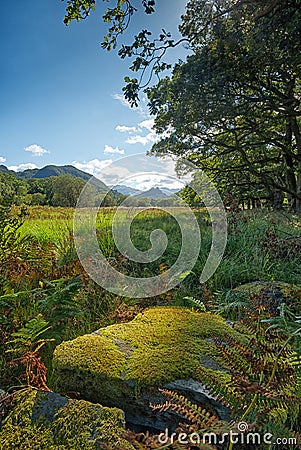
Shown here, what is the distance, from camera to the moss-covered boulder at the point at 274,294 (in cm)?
281

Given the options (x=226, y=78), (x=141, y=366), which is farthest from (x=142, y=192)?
(x=226, y=78)

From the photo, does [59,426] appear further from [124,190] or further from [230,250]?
[230,250]

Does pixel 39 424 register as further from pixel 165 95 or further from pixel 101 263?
pixel 165 95

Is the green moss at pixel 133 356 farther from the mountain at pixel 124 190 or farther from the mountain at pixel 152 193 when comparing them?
the mountain at pixel 152 193

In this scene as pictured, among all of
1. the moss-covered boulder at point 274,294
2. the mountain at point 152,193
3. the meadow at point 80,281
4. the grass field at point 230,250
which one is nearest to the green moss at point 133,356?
the meadow at point 80,281

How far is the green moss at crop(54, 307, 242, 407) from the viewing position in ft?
5.59

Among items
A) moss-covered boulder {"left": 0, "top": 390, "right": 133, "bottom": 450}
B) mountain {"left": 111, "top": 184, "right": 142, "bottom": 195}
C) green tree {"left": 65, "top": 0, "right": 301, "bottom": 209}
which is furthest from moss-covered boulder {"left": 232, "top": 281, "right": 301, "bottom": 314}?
green tree {"left": 65, "top": 0, "right": 301, "bottom": 209}

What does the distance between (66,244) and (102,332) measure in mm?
2709

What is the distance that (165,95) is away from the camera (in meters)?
8.59

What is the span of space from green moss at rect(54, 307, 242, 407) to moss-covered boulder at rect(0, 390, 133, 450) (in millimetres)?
356

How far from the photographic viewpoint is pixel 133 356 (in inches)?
73.7

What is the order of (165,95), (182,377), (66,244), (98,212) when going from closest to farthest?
(182,377) → (66,244) → (98,212) → (165,95)

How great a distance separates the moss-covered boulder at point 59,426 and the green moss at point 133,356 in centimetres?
36

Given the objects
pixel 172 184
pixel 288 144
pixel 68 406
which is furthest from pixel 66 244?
pixel 288 144
